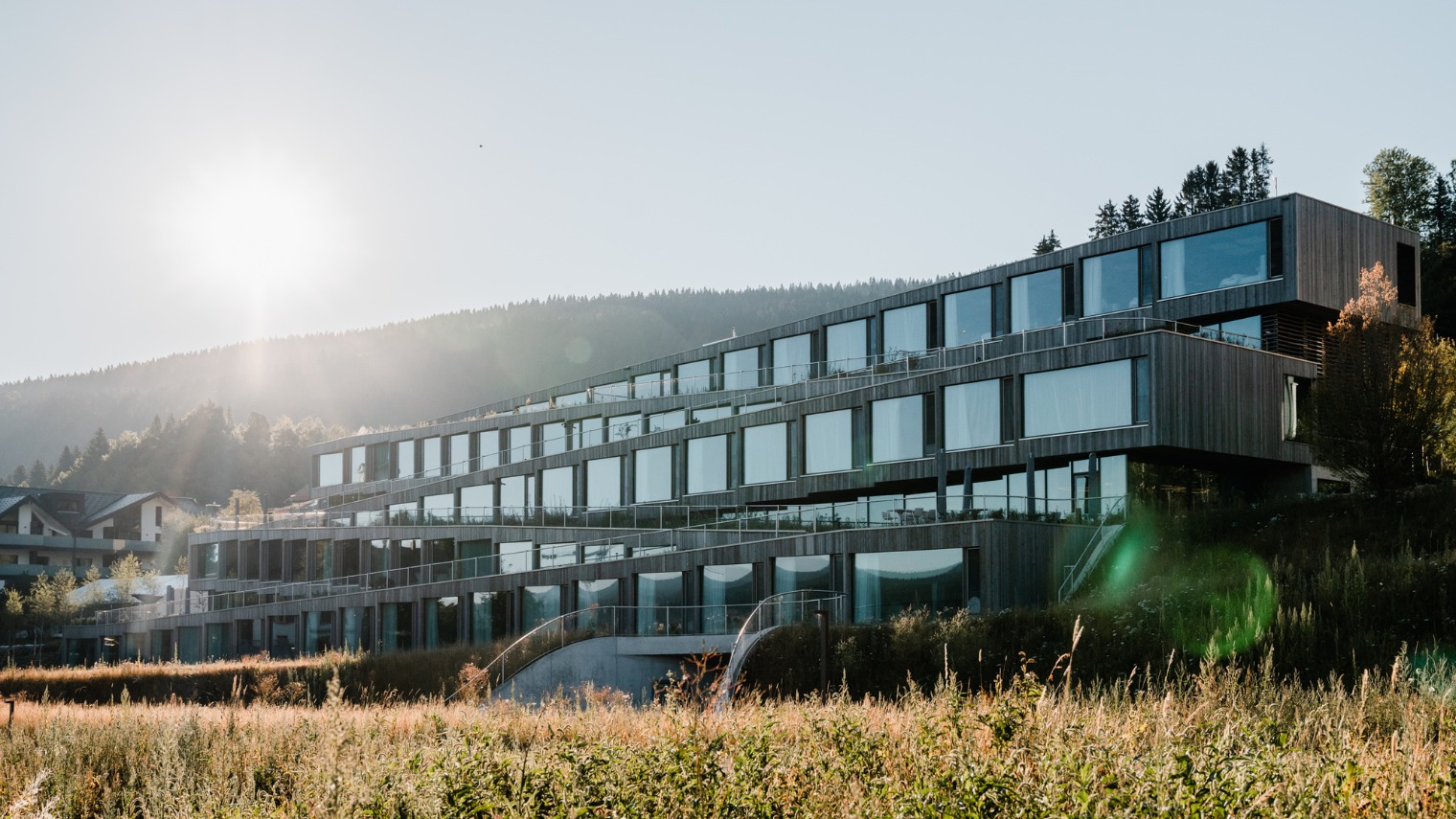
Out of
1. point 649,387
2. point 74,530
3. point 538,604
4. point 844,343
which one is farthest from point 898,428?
point 74,530

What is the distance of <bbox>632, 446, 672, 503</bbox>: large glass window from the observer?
141ft

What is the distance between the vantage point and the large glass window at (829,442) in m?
35.9

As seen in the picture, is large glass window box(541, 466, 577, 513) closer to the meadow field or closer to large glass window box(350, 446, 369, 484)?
large glass window box(350, 446, 369, 484)

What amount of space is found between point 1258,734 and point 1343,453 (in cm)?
2202

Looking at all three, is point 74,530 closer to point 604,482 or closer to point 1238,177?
point 604,482

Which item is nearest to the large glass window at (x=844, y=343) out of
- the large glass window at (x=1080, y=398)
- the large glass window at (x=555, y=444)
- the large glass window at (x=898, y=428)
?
the large glass window at (x=898, y=428)

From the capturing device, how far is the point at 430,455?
5797cm

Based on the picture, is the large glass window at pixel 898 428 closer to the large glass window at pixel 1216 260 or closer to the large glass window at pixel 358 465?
the large glass window at pixel 1216 260

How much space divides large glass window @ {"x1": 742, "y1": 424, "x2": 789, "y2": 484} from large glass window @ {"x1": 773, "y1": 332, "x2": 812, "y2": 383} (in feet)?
12.2

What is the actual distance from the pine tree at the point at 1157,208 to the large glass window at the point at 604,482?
119 feet

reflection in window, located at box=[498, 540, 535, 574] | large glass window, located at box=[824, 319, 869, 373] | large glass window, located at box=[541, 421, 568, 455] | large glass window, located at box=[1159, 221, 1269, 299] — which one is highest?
large glass window, located at box=[1159, 221, 1269, 299]

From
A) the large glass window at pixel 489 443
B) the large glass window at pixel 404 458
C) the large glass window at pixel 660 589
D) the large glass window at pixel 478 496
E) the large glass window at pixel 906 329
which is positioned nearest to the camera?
the large glass window at pixel 660 589

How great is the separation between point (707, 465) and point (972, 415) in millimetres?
10830

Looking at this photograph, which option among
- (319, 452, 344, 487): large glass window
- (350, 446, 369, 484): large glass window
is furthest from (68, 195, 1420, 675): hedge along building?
(319, 452, 344, 487): large glass window
